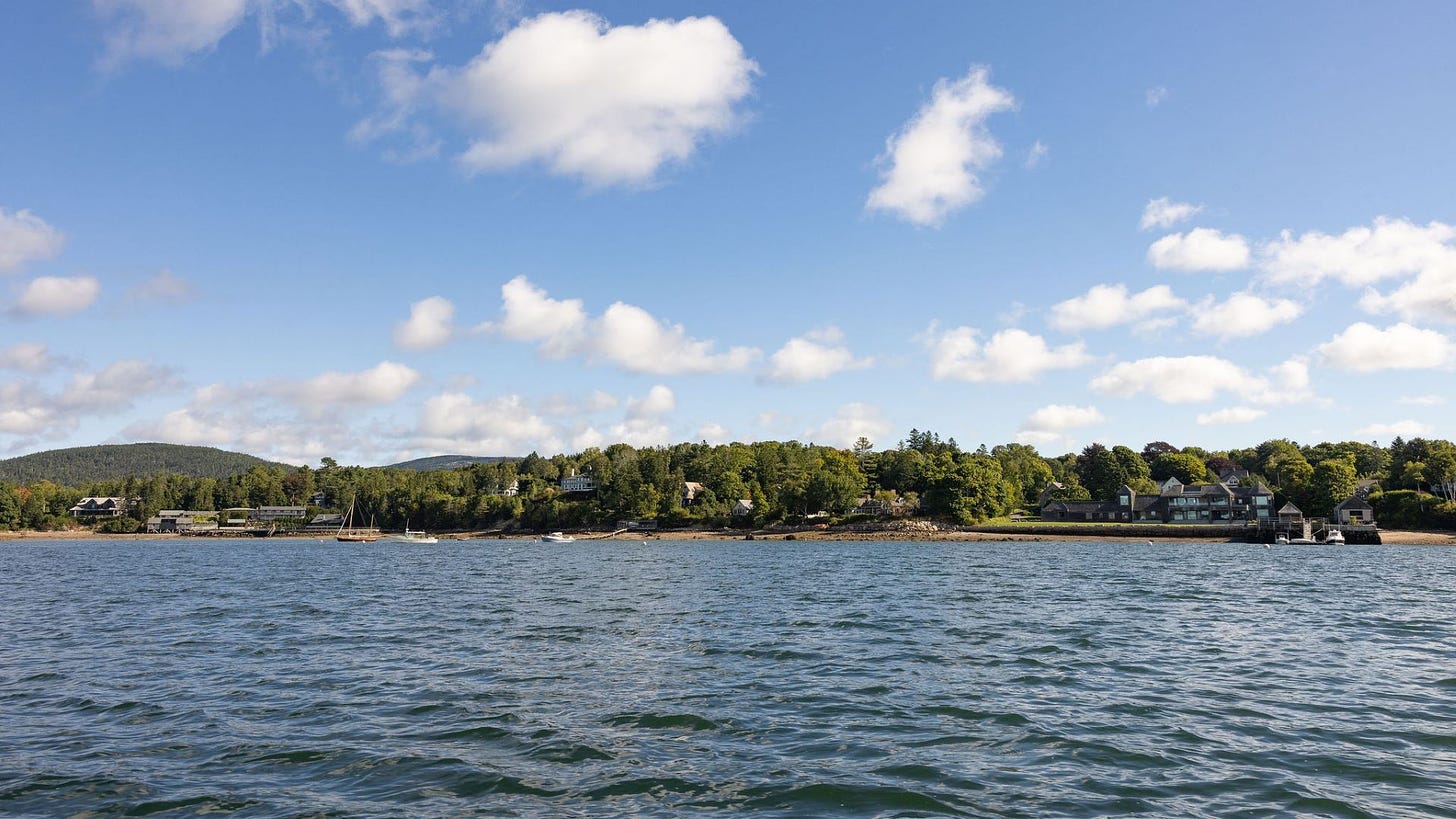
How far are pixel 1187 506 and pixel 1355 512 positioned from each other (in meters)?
26.0

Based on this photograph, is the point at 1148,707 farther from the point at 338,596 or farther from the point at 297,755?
the point at 338,596

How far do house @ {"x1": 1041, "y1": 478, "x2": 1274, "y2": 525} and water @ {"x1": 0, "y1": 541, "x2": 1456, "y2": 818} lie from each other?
12521 cm

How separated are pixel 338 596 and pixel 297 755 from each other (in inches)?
1362

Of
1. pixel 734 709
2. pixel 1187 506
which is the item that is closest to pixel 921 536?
pixel 1187 506

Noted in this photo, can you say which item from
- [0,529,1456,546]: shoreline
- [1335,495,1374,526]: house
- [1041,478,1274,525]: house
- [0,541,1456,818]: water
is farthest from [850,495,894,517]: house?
[0,541,1456,818]: water

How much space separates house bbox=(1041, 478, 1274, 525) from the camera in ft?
495

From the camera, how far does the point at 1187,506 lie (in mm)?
153125

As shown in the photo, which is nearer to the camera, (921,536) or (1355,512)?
(1355,512)

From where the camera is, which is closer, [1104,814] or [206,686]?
[1104,814]

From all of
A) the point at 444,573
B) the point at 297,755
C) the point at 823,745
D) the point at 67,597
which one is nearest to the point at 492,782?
the point at 297,755

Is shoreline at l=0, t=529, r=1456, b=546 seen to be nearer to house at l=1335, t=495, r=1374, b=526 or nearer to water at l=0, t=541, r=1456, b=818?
house at l=1335, t=495, r=1374, b=526

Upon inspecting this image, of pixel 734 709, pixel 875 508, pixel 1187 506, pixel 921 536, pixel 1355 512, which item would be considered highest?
pixel 875 508

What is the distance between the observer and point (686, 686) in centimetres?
2025

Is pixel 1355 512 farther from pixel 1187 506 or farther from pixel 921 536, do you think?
pixel 921 536
